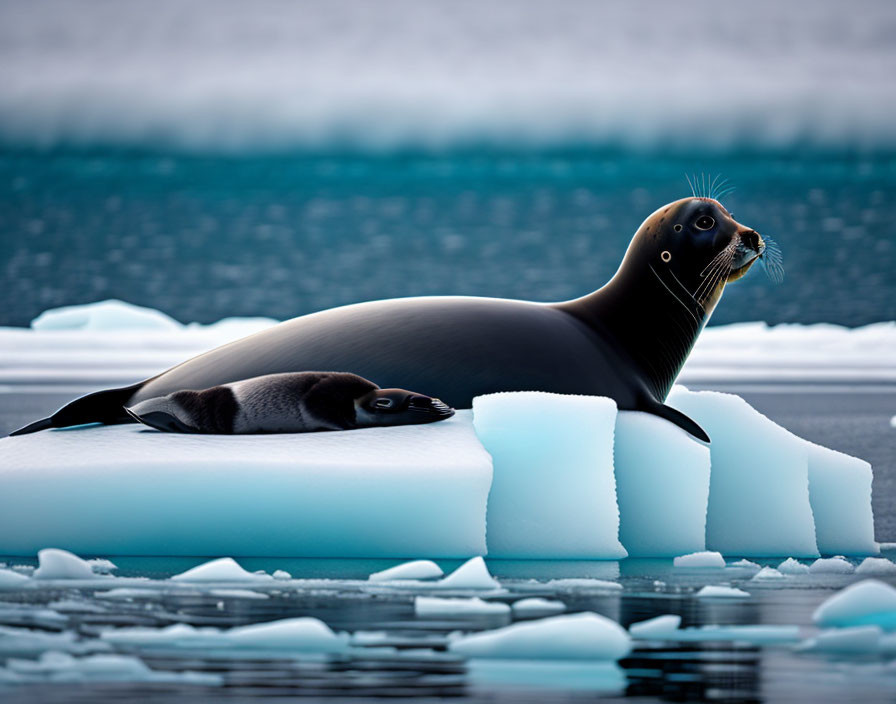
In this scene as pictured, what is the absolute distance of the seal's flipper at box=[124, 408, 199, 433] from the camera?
25.2 ft

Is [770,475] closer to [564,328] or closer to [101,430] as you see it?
[564,328]

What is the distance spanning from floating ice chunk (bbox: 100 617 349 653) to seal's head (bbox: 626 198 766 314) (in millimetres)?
4759

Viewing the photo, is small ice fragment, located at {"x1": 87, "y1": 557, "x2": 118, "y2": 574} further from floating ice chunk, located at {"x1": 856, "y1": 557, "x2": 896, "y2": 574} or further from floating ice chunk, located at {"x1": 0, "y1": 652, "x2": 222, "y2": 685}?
floating ice chunk, located at {"x1": 856, "y1": 557, "x2": 896, "y2": 574}

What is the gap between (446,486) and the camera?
6.73 meters

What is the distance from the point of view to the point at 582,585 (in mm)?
5844

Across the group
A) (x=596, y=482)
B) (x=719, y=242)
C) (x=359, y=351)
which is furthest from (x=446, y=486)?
(x=719, y=242)

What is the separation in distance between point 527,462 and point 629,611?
2.10m

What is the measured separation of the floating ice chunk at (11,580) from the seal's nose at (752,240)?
4.62m

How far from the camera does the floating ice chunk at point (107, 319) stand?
89.0 feet

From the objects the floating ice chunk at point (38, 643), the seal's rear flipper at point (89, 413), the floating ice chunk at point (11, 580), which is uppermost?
the seal's rear flipper at point (89, 413)

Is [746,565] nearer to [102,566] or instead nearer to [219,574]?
[219,574]

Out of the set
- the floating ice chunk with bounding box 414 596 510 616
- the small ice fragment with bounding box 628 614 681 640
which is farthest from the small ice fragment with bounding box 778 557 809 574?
the small ice fragment with bounding box 628 614 681 640

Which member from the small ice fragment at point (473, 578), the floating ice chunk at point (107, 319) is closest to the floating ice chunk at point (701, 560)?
the small ice fragment at point (473, 578)

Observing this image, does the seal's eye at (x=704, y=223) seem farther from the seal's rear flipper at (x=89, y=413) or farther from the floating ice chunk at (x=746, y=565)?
the seal's rear flipper at (x=89, y=413)
